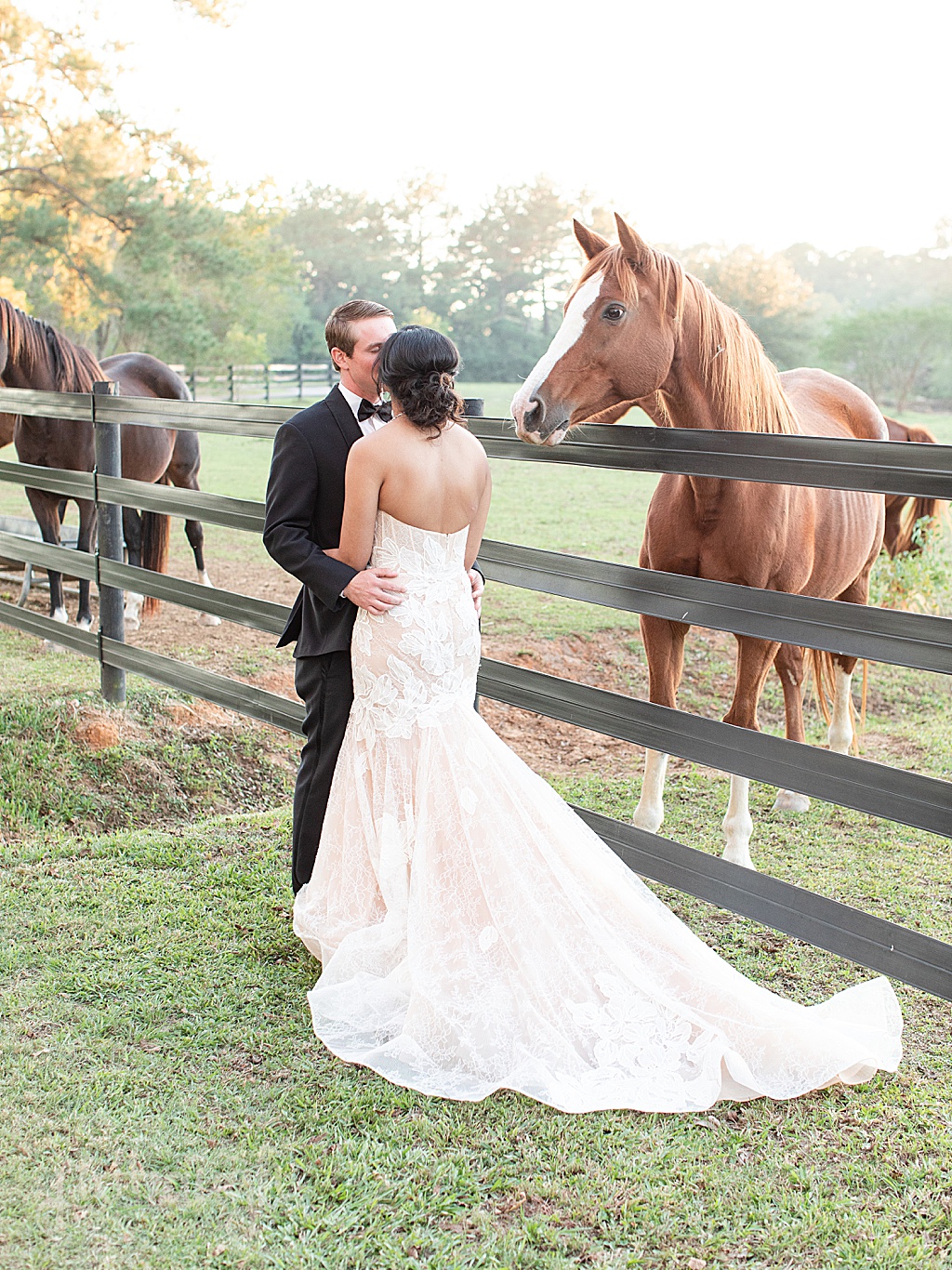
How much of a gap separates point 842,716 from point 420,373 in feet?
10.5

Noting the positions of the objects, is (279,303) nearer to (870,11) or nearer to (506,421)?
(870,11)

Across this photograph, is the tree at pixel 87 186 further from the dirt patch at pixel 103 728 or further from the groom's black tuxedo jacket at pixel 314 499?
the groom's black tuxedo jacket at pixel 314 499

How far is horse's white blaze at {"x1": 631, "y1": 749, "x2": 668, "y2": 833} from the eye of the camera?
362 cm

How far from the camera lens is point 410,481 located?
250 centimetres

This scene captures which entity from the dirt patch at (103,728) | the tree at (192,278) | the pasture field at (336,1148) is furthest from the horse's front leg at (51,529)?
the tree at (192,278)

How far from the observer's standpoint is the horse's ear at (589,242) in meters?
3.05

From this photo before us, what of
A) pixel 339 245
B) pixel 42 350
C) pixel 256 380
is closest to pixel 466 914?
pixel 42 350

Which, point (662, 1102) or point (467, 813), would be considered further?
point (467, 813)

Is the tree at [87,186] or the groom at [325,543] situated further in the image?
the tree at [87,186]

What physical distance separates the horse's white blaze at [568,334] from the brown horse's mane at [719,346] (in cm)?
6

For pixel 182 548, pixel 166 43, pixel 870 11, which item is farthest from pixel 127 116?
pixel 870 11

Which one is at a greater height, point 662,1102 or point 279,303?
point 279,303

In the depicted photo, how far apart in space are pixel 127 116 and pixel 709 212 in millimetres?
38217

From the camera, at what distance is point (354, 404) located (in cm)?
279
